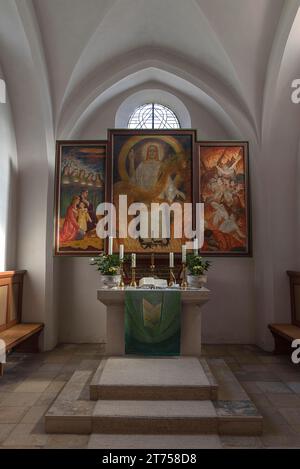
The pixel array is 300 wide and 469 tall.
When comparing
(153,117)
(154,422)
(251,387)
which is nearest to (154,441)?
(154,422)

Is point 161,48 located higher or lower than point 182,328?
higher

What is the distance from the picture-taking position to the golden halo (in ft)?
27.0

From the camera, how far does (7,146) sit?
8.69 meters

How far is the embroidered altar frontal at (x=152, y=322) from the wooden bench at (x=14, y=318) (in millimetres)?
2299

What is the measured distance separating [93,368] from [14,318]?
2.73 m

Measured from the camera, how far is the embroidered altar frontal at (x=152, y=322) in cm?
679

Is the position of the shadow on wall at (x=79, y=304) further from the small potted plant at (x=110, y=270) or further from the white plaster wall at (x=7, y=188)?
the small potted plant at (x=110, y=270)

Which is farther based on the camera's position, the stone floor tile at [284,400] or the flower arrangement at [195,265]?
the flower arrangement at [195,265]

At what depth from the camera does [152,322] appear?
680 cm

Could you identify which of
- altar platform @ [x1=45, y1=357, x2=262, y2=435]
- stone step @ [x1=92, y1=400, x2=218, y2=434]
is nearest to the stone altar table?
altar platform @ [x1=45, y1=357, x2=262, y2=435]

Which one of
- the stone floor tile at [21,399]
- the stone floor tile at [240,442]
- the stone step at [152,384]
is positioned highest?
the stone step at [152,384]

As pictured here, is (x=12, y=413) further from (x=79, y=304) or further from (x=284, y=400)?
(x=79, y=304)

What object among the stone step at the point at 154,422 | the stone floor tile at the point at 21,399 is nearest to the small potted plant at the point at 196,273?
the stone step at the point at 154,422
